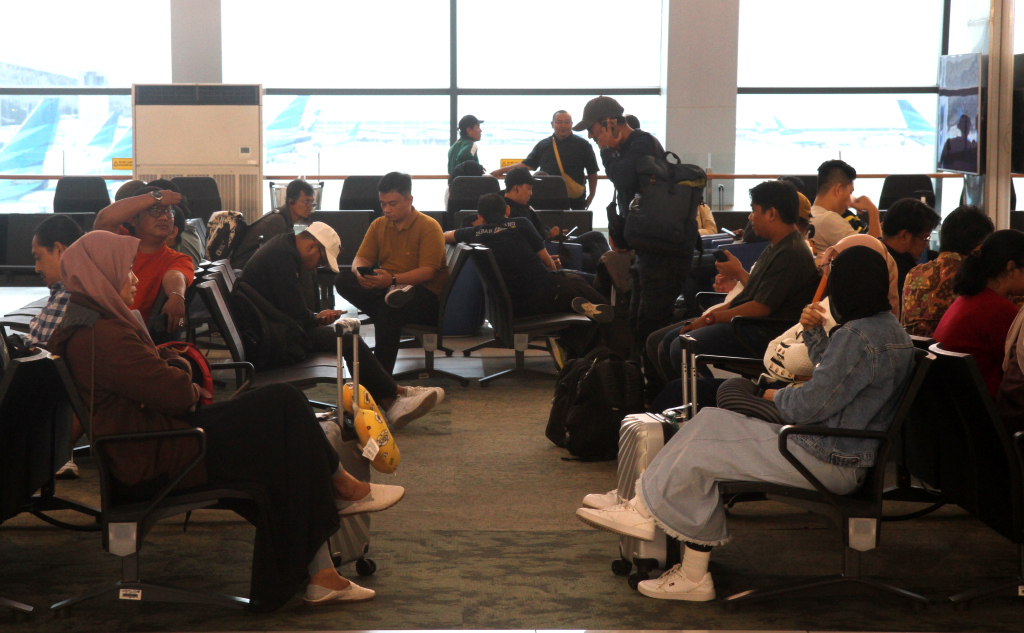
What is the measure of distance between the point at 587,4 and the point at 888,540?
882 centimetres

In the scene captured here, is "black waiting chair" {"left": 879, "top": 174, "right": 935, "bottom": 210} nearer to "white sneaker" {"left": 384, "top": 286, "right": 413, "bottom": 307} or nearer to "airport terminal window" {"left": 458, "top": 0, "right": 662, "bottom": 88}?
"airport terminal window" {"left": 458, "top": 0, "right": 662, "bottom": 88}

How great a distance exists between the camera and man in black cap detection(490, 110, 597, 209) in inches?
329

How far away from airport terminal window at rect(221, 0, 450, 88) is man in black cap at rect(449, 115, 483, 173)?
7.18 ft

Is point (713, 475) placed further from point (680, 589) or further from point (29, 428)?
point (29, 428)

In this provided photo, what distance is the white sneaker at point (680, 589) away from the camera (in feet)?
8.17

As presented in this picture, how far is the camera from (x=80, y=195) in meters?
8.43

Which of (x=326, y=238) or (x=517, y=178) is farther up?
(x=517, y=178)

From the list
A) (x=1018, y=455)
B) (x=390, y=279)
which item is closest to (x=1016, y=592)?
(x=1018, y=455)

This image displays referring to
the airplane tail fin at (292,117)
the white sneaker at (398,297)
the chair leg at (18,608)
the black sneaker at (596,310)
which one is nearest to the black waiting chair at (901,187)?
the black sneaker at (596,310)

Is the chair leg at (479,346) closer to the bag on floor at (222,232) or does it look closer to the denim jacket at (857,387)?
the bag on floor at (222,232)

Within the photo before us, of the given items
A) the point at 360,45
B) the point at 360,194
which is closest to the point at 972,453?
the point at 360,194

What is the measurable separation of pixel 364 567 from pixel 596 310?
8.38 ft

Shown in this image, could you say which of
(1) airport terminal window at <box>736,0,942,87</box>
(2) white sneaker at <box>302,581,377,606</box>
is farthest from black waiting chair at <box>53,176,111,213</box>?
(2) white sneaker at <box>302,581,377,606</box>

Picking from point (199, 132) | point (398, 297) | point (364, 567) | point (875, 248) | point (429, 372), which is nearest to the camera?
point (364, 567)
